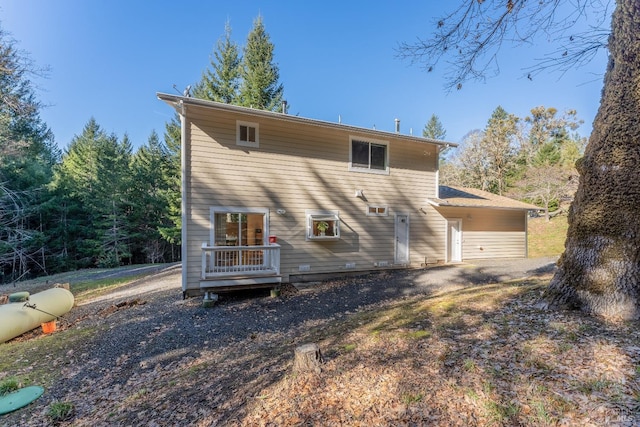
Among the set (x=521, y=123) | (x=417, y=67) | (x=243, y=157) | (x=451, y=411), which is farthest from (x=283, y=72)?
(x=451, y=411)

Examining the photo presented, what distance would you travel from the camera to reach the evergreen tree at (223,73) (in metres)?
20.5

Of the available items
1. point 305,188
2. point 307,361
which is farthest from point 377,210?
point 307,361

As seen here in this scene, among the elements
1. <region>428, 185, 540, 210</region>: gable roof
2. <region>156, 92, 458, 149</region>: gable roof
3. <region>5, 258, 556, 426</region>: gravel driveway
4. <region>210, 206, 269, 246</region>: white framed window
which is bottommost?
<region>5, 258, 556, 426</region>: gravel driveway

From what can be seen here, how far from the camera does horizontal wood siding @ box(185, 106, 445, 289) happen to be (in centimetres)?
790

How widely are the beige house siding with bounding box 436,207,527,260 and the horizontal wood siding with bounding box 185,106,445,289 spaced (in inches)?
54.0

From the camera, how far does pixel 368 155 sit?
10102mm

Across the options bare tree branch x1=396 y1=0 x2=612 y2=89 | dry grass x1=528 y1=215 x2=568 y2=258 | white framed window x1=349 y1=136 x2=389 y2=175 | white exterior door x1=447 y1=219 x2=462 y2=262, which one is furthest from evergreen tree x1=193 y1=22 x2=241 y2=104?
dry grass x1=528 y1=215 x2=568 y2=258

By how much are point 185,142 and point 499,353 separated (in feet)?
26.5

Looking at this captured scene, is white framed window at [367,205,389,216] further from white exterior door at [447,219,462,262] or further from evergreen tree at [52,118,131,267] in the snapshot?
evergreen tree at [52,118,131,267]

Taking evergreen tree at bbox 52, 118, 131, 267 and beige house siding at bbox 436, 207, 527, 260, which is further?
evergreen tree at bbox 52, 118, 131, 267

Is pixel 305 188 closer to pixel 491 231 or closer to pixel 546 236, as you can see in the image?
pixel 491 231

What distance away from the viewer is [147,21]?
34.3ft

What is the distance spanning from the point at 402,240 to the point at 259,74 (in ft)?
53.5

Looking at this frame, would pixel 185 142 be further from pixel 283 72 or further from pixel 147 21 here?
pixel 283 72
